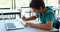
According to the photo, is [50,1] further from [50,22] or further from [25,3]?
[50,22]

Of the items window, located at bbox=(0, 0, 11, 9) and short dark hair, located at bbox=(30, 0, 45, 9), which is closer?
short dark hair, located at bbox=(30, 0, 45, 9)

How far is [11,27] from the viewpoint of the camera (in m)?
1.63

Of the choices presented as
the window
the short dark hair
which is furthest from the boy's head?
the window

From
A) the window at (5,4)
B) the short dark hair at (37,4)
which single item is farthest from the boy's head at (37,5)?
the window at (5,4)

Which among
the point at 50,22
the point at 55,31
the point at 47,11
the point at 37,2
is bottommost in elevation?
the point at 55,31

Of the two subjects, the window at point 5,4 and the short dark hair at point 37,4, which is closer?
the short dark hair at point 37,4

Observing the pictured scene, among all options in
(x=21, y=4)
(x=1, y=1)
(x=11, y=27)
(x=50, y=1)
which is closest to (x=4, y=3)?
(x=1, y=1)

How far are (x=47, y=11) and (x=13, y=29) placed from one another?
0.53 meters

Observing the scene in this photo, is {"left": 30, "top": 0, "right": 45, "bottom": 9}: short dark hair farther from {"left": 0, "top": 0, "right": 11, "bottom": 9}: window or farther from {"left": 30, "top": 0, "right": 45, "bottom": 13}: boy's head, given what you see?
{"left": 0, "top": 0, "right": 11, "bottom": 9}: window

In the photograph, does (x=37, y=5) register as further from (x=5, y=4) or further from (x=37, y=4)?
(x=5, y=4)

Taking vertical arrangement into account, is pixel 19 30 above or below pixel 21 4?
below

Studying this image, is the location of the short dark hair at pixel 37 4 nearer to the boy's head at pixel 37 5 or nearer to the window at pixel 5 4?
the boy's head at pixel 37 5

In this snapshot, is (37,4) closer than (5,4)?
Yes

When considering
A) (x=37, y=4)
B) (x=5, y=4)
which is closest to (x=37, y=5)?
(x=37, y=4)
